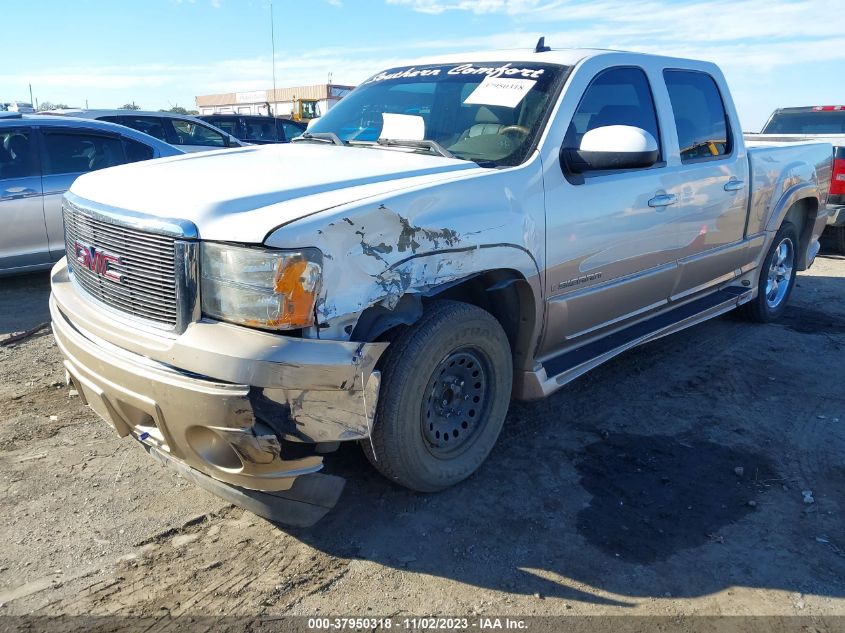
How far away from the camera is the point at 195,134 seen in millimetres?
11219

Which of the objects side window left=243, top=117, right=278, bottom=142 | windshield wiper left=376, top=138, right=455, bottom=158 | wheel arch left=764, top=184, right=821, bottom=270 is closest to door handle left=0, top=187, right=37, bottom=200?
windshield wiper left=376, top=138, right=455, bottom=158

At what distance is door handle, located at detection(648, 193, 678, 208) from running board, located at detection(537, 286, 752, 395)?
2.46 feet

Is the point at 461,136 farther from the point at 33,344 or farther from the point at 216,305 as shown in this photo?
the point at 33,344

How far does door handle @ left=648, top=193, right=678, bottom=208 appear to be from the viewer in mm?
3938

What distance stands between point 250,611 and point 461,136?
2390 mm

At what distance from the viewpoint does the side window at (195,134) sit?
10.9 meters

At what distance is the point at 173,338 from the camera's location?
2.54m

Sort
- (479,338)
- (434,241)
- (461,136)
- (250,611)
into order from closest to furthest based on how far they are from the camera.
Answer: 1. (250,611)
2. (434,241)
3. (479,338)
4. (461,136)

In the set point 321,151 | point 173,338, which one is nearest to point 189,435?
point 173,338

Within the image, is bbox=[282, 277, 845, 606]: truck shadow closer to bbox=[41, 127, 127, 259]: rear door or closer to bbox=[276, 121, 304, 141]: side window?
bbox=[41, 127, 127, 259]: rear door

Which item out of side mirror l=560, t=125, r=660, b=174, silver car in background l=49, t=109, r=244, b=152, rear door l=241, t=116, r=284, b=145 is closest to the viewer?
side mirror l=560, t=125, r=660, b=174

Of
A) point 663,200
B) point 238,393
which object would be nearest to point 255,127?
point 663,200

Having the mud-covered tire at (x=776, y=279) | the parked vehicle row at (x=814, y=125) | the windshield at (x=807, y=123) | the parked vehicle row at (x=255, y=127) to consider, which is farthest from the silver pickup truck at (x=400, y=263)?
the parked vehicle row at (x=255, y=127)

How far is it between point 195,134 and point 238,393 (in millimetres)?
9866
